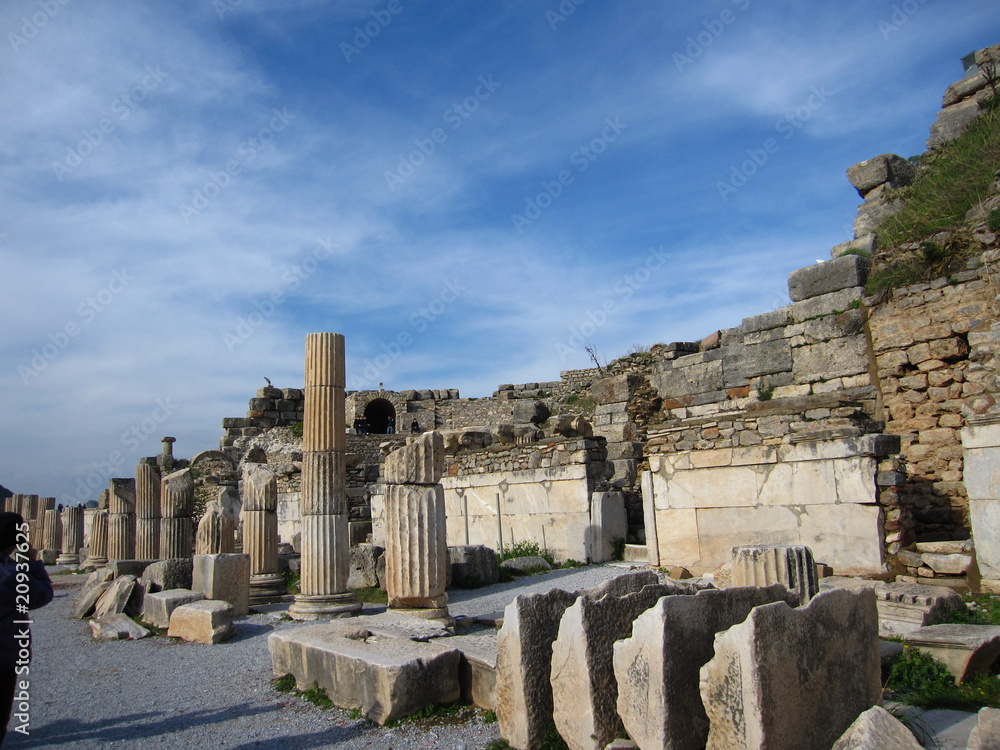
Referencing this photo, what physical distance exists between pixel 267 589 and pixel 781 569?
8.62m

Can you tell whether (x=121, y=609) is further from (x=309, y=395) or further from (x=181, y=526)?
(x=309, y=395)

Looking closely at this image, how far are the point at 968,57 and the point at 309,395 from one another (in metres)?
13.7

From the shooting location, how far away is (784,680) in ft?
11.1

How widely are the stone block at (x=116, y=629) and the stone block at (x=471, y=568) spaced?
4287mm

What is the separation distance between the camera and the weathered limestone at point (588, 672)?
384 centimetres

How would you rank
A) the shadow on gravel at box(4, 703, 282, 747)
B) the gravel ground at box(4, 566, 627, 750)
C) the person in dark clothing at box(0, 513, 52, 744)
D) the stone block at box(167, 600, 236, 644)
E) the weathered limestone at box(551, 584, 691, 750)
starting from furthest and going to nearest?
the stone block at box(167, 600, 236, 644)
the shadow on gravel at box(4, 703, 282, 747)
the gravel ground at box(4, 566, 627, 750)
the person in dark clothing at box(0, 513, 52, 744)
the weathered limestone at box(551, 584, 691, 750)

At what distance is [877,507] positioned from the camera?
25.6 feet

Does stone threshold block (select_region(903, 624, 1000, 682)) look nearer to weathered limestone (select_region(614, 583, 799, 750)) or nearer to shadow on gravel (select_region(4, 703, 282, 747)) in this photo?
weathered limestone (select_region(614, 583, 799, 750))

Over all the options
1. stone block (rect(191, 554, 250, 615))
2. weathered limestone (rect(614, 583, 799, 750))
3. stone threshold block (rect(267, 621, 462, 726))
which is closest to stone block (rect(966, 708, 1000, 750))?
weathered limestone (rect(614, 583, 799, 750))

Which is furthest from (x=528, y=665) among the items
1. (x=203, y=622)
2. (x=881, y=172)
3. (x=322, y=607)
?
(x=881, y=172)

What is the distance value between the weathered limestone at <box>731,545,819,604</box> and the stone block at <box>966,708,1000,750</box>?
2.38 metres

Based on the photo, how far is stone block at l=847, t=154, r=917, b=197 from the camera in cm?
1206

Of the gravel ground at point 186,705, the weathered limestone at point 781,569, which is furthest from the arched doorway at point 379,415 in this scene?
the weathered limestone at point 781,569

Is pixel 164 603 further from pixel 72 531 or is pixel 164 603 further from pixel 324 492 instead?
pixel 72 531
